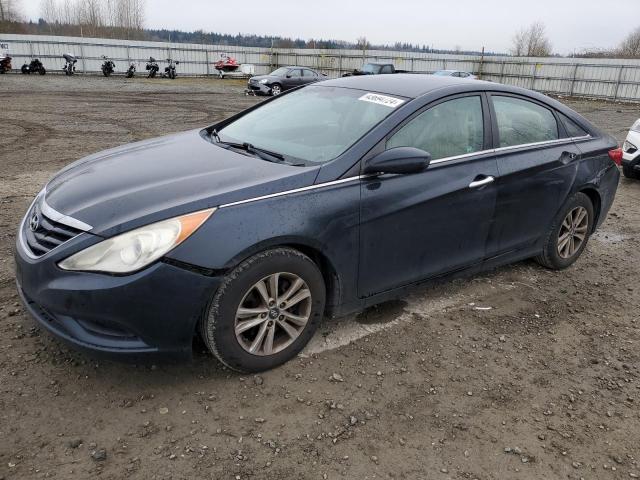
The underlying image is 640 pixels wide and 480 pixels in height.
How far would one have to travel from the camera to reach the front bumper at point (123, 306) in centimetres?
243

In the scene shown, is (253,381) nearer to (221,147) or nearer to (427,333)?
(427,333)

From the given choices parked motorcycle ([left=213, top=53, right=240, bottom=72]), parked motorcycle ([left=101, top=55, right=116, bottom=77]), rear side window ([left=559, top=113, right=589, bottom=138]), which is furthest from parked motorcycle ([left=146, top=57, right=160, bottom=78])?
rear side window ([left=559, top=113, right=589, bottom=138])

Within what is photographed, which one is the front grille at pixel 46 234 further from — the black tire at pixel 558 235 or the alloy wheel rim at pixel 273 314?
the black tire at pixel 558 235

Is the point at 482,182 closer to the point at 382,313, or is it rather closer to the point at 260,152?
the point at 382,313

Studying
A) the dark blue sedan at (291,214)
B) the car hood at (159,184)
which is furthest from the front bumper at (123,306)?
the car hood at (159,184)

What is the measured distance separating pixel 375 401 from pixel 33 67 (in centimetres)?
3141

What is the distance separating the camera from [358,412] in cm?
272

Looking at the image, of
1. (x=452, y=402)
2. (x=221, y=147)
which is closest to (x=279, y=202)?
(x=221, y=147)

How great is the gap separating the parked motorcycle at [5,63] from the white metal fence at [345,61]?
275cm

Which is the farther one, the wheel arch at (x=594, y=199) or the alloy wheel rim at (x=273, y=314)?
the wheel arch at (x=594, y=199)

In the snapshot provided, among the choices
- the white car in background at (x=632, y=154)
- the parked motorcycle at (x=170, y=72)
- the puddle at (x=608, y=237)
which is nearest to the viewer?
the puddle at (x=608, y=237)

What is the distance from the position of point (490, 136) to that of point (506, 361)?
156 cm

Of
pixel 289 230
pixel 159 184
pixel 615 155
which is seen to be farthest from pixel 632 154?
pixel 159 184

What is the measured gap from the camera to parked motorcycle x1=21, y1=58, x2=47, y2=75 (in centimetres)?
2805
